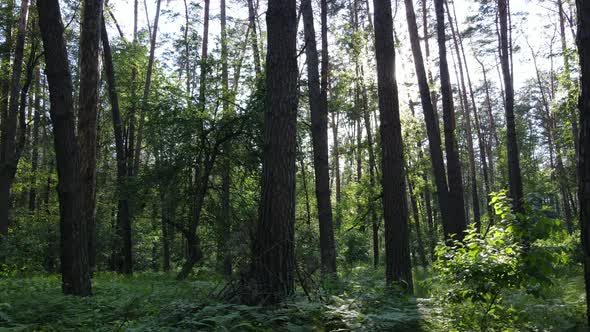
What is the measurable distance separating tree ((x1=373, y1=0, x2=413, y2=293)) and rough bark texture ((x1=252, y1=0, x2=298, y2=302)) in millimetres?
2588

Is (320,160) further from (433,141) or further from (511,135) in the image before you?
(511,135)

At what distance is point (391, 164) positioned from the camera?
750 centimetres

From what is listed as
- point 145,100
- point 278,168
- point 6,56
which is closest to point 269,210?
point 278,168

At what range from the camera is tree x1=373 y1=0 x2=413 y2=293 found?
7.34 metres

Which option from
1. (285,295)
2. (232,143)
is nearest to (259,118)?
(232,143)

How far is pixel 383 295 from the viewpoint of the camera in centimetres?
589

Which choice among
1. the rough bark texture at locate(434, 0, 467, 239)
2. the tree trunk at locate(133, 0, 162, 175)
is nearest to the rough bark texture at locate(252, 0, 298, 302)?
the rough bark texture at locate(434, 0, 467, 239)

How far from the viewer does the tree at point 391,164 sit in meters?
7.34

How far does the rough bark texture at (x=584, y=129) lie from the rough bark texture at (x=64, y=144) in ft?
21.2

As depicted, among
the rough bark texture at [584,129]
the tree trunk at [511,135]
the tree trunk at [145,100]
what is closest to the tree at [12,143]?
the tree trunk at [145,100]

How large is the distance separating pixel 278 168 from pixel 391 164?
2845 mm

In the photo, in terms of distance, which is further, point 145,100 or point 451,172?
point 145,100

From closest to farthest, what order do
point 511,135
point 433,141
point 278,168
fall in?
point 278,168 < point 433,141 < point 511,135

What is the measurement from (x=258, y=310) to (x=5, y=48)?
17.0 meters
